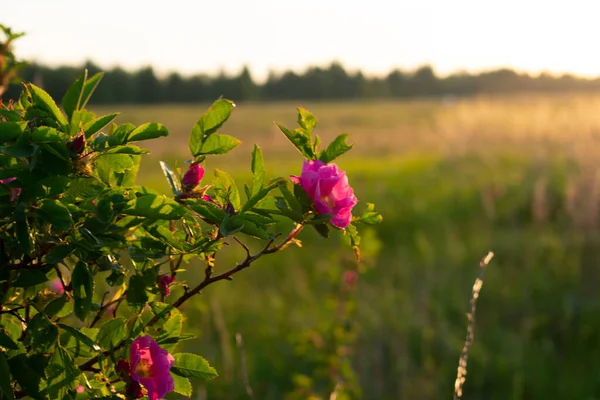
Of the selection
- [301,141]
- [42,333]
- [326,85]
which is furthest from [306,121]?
[326,85]

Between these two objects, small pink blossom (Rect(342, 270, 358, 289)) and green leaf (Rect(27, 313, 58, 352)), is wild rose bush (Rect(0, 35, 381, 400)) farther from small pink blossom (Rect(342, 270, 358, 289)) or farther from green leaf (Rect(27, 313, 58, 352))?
small pink blossom (Rect(342, 270, 358, 289))

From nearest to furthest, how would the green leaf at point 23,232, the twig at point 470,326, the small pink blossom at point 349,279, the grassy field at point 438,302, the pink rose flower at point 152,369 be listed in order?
the green leaf at point 23,232, the pink rose flower at point 152,369, the twig at point 470,326, the small pink blossom at point 349,279, the grassy field at point 438,302

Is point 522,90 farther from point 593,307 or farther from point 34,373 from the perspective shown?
point 34,373

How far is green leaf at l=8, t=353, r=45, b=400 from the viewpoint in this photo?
0.88 meters

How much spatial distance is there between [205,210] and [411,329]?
347cm

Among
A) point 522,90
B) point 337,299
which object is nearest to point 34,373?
point 337,299

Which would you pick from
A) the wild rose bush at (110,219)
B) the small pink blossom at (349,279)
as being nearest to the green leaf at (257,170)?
the wild rose bush at (110,219)

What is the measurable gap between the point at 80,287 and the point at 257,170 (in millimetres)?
287

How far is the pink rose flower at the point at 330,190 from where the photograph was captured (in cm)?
88

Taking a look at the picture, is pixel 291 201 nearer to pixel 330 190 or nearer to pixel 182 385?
pixel 330 190

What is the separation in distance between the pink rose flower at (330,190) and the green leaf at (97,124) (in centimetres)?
26

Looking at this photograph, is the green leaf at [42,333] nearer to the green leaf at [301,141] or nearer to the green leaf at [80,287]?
the green leaf at [80,287]

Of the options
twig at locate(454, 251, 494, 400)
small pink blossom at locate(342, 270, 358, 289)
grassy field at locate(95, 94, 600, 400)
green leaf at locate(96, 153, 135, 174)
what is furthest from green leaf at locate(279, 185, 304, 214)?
small pink blossom at locate(342, 270, 358, 289)

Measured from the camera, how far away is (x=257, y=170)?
91 centimetres
